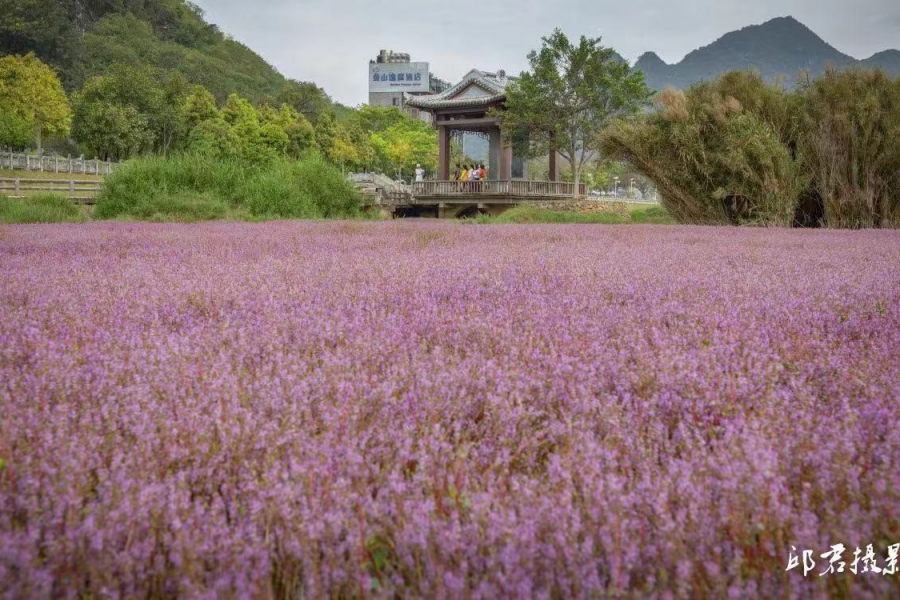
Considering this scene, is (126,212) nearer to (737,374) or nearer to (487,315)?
(487,315)

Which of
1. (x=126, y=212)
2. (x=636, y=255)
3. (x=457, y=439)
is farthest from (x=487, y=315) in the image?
(x=126, y=212)

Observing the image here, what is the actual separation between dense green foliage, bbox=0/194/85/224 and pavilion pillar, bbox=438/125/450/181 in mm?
18441

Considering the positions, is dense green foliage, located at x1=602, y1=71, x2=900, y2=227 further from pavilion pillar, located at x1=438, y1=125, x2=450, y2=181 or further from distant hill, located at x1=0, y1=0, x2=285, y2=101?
distant hill, located at x1=0, y1=0, x2=285, y2=101

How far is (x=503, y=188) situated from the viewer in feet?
86.0

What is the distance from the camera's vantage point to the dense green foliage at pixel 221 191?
13.7m

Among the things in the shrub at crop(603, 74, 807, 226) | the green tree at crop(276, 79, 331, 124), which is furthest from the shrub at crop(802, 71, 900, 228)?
the green tree at crop(276, 79, 331, 124)

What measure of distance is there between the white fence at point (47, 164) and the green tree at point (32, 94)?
6.11 feet

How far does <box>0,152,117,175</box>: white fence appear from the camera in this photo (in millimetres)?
38469

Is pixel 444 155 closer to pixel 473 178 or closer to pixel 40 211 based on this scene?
pixel 473 178

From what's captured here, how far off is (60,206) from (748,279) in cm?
1484

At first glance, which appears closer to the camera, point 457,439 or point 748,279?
point 457,439

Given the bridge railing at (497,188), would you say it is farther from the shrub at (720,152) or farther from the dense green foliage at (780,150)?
the dense green foliage at (780,150)

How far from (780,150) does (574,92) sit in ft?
46.1

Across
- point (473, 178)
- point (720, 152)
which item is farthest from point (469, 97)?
point (720, 152)
